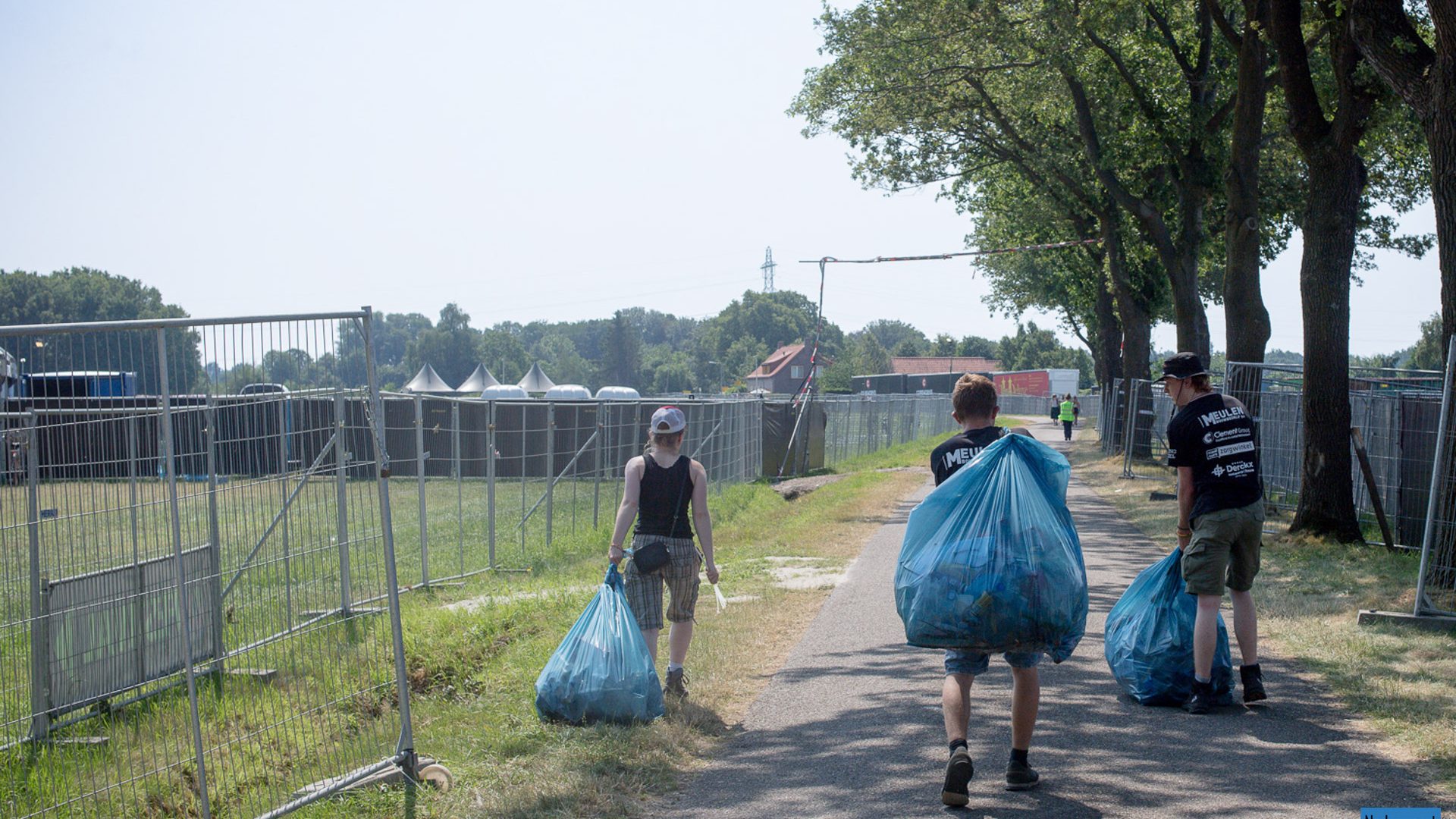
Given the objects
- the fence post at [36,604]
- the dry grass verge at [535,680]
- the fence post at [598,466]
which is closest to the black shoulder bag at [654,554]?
the dry grass verge at [535,680]

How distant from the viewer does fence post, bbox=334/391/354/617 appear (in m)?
5.49

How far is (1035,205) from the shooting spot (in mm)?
30344

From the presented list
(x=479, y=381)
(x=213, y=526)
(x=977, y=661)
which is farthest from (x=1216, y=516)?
(x=479, y=381)

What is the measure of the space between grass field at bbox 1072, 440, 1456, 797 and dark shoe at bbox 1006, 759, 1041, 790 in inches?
62.6

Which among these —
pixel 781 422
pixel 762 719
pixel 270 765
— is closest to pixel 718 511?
pixel 781 422

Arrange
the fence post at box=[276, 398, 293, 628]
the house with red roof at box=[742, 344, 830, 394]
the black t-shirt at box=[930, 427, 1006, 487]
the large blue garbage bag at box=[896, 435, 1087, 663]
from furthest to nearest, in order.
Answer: the house with red roof at box=[742, 344, 830, 394]
the fence post at box=[276, 398, 293, 628]
the black t-shirt at box=[930, 427, 1006, 487]
the large blue garbage bag at box=[896, 435, 1087, 663]

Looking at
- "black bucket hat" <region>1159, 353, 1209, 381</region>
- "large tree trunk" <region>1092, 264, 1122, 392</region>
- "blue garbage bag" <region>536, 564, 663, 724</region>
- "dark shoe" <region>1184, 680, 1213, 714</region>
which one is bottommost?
"dark shoe" <region>1184, 680, 1213, 714</region>

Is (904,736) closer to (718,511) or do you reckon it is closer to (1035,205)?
(718,511)

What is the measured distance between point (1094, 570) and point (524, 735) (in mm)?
7082

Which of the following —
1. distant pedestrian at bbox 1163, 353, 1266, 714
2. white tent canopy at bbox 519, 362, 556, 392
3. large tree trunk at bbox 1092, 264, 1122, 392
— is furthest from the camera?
white tent canopy at bbox 519, 362, 556, 392

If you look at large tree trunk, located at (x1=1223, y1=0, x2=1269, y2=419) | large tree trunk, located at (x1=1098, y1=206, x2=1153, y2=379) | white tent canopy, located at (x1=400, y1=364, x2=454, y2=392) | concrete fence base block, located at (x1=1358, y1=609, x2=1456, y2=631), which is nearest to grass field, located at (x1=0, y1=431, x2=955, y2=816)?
concrete fence base block, located at (x1=1358, y1=609, x2=1456, y2=631)

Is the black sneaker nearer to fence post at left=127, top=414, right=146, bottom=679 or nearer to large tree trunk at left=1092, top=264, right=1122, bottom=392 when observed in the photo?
fence post at left=127, top=414, right=146, bottom=679

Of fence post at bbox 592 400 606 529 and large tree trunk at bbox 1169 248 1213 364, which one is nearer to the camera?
fence post at bbox 592 400 606 529

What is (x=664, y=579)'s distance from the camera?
660cm
